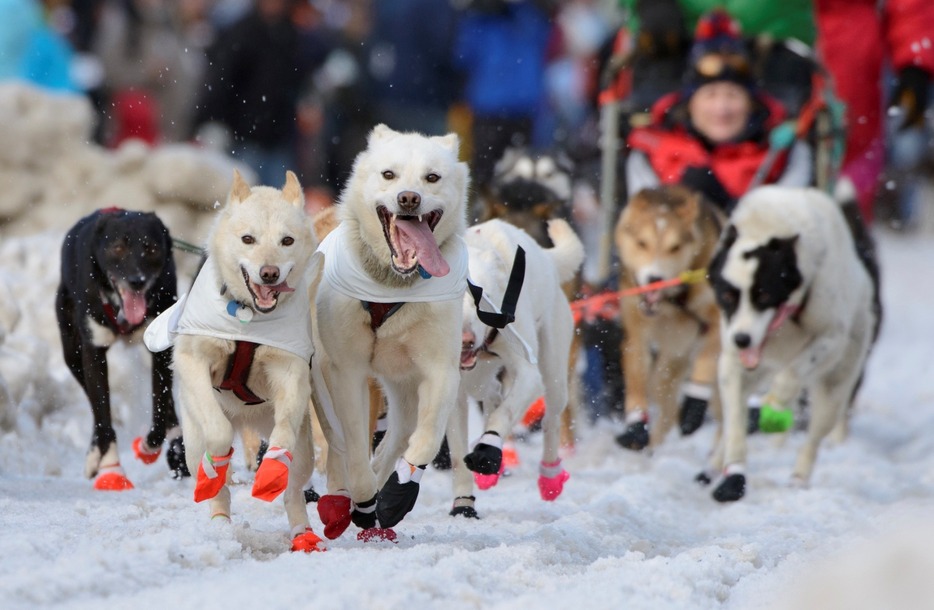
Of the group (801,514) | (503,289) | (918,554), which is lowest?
(801,514)

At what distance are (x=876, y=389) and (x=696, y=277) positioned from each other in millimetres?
3740

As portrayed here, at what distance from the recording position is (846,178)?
33.8ft

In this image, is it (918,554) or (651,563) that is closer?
(918,554)

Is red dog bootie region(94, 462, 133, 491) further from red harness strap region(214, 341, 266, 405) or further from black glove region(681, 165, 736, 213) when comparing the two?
black glove region(681, 165, 736, 213)

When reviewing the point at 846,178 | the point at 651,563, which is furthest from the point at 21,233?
the point at 651,563

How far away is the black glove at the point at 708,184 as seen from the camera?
374 inches

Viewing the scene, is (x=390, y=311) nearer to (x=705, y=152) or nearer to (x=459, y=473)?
(x=459, y=473)

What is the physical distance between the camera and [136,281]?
19.6ft

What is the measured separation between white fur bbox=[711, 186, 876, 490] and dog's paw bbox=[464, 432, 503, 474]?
7.81ft

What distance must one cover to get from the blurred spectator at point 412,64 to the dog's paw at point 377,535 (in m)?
8.79

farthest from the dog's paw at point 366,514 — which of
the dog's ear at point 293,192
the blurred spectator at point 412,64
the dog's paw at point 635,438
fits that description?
the blurred spectator at point 412,64

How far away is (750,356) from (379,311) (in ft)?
9.52

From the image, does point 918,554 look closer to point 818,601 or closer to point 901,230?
point 818,601

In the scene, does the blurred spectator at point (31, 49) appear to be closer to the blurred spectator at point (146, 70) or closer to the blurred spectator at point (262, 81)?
the blurred spectator at point (146, 70)
